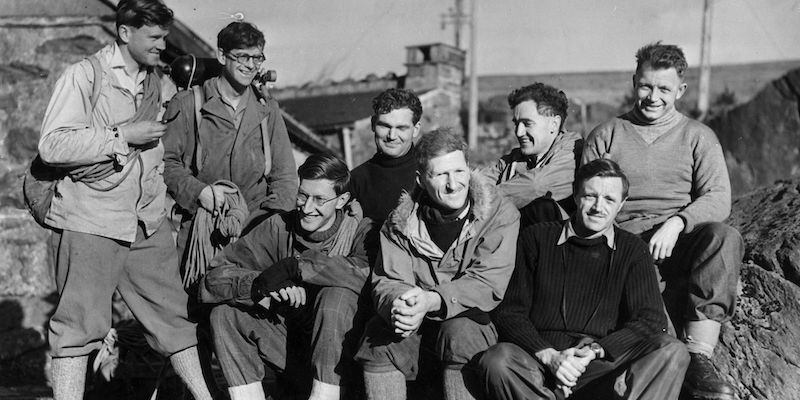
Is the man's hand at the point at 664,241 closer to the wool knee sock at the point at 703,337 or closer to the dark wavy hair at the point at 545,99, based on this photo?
the wool knee sock at the point at 703,337

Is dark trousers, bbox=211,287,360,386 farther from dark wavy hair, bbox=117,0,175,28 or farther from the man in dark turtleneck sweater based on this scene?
dark wavy hair, bbox=117,0,175,28

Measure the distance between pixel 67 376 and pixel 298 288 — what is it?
121cm

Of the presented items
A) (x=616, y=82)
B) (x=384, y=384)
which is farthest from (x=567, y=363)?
(x=616, y=82)

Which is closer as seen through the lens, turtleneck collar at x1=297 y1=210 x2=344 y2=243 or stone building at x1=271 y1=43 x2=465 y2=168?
turtleneck collar at x1=297 y1=210 x2=344 y2=243

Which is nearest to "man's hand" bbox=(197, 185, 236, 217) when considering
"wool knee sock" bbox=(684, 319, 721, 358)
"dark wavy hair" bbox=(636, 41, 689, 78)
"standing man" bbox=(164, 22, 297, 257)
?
"standing man" bbox=(164, 22, 297, 257)

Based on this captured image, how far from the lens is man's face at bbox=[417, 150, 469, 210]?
3635 millimetres

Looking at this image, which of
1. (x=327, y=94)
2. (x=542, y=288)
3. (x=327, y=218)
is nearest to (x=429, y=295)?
(x=542, y=288)

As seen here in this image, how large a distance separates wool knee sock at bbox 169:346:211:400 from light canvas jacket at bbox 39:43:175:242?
0.65m

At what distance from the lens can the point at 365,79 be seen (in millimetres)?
26547

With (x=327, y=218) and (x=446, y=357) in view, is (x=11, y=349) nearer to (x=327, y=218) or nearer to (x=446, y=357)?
(x=327, y=218)

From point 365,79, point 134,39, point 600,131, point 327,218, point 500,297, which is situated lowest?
point 500,297

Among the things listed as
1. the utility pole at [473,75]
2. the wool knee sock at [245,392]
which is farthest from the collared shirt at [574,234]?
the utility pole at [473,75]

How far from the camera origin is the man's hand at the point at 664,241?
372 cm

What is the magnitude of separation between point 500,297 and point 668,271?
958 mm
